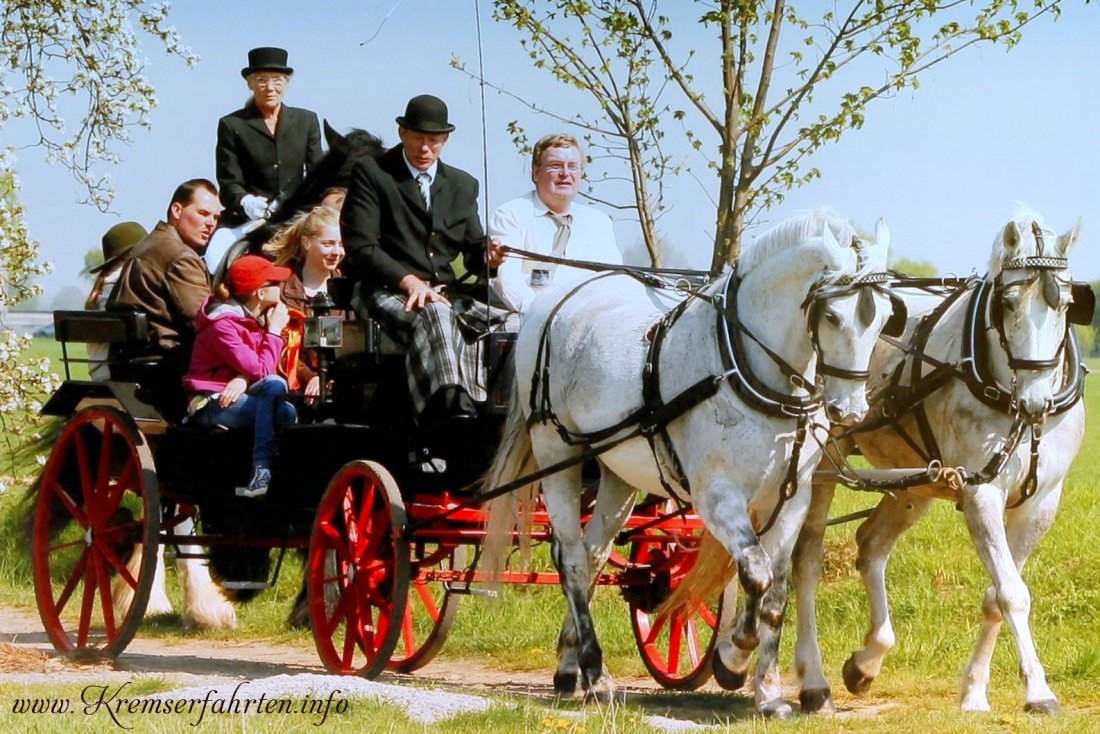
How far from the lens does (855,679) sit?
318 inches

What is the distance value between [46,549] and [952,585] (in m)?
4.86

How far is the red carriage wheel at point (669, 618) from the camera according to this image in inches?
345

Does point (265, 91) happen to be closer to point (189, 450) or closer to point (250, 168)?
point (250, 168)

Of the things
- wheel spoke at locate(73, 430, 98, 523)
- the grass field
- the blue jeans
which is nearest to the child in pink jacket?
the blue jeans

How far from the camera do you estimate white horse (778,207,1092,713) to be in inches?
281

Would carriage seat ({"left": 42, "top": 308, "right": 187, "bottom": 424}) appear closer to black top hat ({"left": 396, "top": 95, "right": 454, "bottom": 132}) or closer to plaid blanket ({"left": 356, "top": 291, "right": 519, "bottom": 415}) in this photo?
plaid blanket ({"left": 356, "top": 291, "right": 519, "bottom": 415})

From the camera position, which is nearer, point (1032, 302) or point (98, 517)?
point (1032, 302)

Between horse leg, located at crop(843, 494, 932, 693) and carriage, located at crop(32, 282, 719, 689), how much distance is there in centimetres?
81

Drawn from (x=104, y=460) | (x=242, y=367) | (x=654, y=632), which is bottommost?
(x=654, y=632)

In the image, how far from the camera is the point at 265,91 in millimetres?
10820

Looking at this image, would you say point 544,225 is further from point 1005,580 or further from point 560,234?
point 1005,580

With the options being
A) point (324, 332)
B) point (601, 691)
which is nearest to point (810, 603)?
point (601, 691)

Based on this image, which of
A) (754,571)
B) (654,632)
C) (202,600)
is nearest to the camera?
(754,571)

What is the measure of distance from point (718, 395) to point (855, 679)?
5.75 ft
